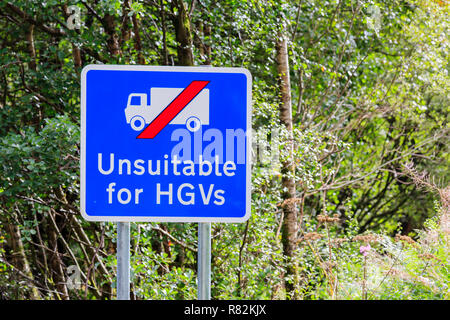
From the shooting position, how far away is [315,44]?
945 centimetres

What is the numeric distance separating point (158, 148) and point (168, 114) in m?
0.14

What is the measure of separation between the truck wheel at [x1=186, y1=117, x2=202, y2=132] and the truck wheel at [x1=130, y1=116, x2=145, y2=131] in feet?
0.57

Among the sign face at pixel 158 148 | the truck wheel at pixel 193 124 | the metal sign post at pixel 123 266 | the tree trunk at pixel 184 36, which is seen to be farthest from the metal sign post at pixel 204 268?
the tree trunk at pixel 184 36

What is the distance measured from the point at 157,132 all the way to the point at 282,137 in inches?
179

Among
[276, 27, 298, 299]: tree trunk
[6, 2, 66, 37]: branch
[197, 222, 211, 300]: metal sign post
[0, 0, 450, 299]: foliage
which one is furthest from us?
[276, 27, 298, 299]: tree trunk

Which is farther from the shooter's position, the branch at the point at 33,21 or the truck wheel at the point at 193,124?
the branch at the point at 33,21

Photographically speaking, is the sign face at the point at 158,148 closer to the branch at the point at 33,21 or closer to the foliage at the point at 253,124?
the foliage at the point at 253,124

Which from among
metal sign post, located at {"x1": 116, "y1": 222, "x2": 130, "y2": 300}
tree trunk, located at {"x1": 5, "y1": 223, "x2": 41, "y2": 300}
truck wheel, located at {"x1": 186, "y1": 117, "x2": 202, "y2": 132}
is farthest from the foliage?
truck wheel, located at {"x1": 186, "y1": 117, "x2": 202, "y2": 132}

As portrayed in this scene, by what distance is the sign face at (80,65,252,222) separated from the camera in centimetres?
221

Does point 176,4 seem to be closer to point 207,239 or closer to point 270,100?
point 270,100

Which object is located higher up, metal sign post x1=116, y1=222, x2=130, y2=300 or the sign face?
the sign face

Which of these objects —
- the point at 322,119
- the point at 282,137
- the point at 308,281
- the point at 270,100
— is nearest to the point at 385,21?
the point at 322,119

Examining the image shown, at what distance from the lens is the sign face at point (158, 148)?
7.27ft

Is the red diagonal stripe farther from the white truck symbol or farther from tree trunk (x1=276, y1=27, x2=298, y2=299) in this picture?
tree trunk (x1=276, y1=27, x2=298, y2=299)
